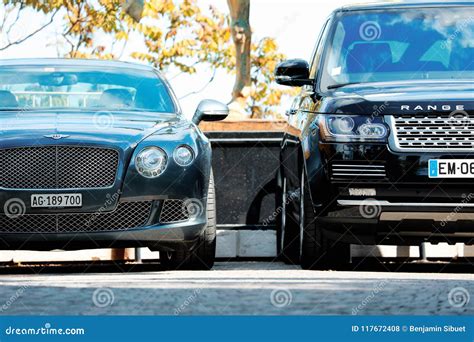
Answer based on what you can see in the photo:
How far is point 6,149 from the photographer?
365 inches

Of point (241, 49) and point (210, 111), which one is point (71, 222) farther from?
point (241, 49)

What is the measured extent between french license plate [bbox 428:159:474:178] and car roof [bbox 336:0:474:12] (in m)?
1.91

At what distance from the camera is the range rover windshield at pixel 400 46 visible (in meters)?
9.89

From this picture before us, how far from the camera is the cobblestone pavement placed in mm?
5480

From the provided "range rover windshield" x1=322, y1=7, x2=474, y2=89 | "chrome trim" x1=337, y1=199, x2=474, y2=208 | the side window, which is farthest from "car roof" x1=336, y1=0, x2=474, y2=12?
"chrome trim" x1=337, y1=199, x2=474, y2=208

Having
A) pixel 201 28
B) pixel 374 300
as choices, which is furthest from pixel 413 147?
pixel 201 28

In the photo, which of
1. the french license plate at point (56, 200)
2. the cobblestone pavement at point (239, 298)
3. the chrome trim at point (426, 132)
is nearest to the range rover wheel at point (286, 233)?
the chrome trim at point (426, 132)

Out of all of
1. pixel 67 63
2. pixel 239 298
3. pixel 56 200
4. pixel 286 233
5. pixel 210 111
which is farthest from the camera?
pixel 286 233

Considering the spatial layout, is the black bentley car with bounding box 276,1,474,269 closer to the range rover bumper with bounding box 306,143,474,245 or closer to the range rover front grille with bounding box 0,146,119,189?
the range rover bumper with bounding box 306,143,474,245

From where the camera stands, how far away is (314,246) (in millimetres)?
9445

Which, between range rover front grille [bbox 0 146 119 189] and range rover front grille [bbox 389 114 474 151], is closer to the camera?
range rover front grille [bbox 389 114 474 151]

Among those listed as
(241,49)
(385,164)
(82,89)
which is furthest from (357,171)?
(241,49)

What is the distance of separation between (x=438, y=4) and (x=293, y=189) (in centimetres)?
183

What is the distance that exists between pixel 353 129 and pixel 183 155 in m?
1.25
